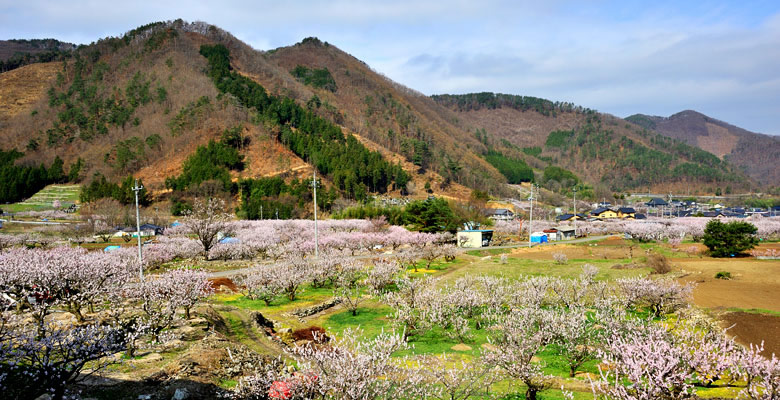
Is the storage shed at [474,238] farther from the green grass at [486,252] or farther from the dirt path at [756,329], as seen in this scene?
the dirt path at [756,329]

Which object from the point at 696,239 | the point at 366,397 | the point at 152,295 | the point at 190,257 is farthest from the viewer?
the point at 696,239

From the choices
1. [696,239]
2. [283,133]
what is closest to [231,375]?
[696,239]

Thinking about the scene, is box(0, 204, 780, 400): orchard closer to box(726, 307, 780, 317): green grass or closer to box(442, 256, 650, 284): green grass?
box(442, 256, 650, 284): green grass

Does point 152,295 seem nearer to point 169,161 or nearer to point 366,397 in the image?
point 366,397

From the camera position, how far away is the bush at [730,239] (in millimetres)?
45156

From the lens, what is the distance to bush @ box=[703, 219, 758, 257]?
148ft

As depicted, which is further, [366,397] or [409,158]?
[409,158]

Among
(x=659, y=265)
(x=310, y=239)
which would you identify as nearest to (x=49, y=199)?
(x=310, y=239)

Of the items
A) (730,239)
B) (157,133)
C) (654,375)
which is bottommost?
(730,239)

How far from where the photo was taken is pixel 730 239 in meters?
45.5

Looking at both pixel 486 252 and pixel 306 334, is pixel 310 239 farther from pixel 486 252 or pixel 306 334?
pixel 306 334

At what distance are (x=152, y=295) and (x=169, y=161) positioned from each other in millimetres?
128778

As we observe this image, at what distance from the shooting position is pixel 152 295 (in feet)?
59.2

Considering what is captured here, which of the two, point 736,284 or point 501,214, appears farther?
point 501,214
